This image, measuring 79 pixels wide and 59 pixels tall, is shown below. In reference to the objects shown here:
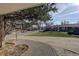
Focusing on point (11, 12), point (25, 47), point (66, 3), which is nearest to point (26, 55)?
point (25, 47)

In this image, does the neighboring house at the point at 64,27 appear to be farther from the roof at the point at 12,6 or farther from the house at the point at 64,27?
the roof at the point at 12,6

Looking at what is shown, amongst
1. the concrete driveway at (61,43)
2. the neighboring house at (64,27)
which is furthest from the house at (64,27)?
the concrete driveway at (61,43)

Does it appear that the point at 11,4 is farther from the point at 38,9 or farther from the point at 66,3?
the point at 66,3

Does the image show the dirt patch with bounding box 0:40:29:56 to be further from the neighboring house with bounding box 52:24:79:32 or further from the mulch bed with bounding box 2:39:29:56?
the neighboring house with bounding box 52:24:79:32

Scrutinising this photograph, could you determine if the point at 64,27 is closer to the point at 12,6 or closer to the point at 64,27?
the point at 64,27

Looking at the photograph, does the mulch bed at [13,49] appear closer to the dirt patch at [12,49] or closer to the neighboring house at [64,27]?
the dirt patch at [12,49]

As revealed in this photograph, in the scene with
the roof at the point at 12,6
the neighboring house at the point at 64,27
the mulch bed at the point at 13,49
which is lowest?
the mulch bed at the point at 13,49

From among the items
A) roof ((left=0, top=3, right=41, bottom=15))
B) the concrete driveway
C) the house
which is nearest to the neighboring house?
the house

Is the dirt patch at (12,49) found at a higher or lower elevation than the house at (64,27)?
lower

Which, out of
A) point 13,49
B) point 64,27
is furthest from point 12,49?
point 64,27

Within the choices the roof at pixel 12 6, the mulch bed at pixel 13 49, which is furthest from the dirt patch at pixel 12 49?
the roof at pixel 12 6

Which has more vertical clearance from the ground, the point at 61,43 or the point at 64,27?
the point at 64,27

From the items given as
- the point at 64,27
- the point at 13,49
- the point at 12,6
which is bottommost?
the point at 13,49

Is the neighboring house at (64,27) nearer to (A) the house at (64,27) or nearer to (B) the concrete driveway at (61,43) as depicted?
(A) the house at (64,27)
